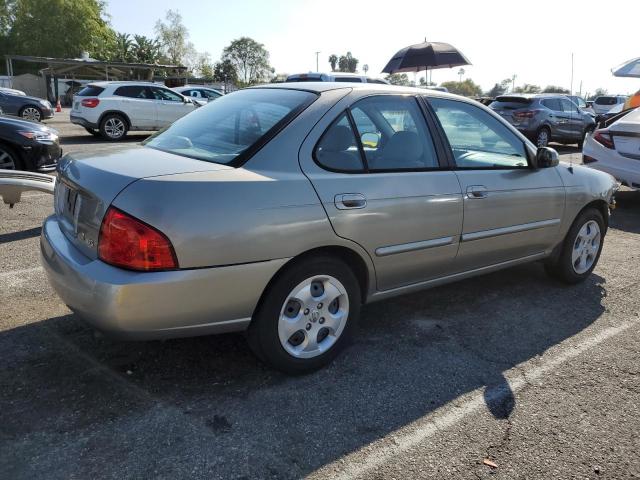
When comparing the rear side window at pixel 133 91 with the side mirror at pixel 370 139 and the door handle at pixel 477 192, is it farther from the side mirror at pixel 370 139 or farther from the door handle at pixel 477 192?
the door handle at pixel 477 192

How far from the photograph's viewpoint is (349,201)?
301 cm

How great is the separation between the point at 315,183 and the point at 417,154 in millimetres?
911

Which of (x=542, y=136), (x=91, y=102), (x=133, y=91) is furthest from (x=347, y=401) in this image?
(x=542, y=136)

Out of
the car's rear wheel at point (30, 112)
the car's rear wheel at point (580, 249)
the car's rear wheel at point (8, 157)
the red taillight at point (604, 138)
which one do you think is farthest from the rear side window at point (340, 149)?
the car's rear wheel at point (30, 112)

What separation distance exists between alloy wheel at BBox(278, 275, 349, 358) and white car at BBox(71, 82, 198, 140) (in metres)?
13.1

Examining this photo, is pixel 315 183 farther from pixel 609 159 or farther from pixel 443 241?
pixel 609 159

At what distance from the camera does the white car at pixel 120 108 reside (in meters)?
14.7

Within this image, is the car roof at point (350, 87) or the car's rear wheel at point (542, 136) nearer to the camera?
the car roof at point (350, 87)

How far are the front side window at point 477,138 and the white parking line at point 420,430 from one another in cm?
139

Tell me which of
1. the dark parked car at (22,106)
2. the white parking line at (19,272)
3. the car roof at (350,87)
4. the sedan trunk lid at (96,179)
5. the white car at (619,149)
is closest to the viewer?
the sedan trunk lid at (96,179)

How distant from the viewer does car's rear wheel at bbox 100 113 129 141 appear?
48.6 feet

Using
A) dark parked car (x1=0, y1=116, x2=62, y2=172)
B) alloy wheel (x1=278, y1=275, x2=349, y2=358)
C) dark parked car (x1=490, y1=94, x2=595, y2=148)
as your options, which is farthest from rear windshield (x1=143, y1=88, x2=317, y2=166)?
dark parked car (x1=490, y1=94, x2=595, y2=148)

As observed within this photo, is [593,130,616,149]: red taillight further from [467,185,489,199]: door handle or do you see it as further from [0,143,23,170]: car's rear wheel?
[0,143,23,170]: car's rear wheel

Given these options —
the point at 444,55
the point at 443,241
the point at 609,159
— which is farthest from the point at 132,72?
the point at 443,241
